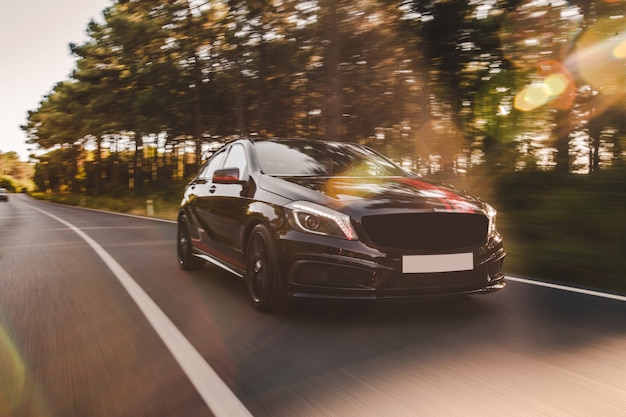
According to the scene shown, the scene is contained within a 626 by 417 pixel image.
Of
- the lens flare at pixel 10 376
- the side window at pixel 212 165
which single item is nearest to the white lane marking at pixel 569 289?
the side window at pixel 212 165

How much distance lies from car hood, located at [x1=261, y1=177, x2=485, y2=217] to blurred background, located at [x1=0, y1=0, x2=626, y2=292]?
2.79 meters

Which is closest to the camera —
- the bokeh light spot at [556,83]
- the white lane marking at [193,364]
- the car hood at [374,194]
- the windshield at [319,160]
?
the white lane marking at [193,364]

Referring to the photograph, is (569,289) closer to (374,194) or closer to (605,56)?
(374,194)

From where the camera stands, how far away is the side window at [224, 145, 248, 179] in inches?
244

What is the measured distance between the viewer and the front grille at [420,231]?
184 inches

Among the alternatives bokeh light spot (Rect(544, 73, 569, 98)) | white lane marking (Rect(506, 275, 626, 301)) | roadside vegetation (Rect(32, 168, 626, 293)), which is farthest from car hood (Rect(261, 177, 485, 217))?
bokeh light spot (Rect(544, 73, 569, 98))

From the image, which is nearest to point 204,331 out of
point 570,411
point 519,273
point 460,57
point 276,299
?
point 276,299

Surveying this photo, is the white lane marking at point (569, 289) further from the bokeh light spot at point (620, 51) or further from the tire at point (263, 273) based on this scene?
the bokeh light spot at point (620, 51)

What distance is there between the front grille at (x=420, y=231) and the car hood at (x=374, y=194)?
62mm

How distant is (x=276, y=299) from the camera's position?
505 cm

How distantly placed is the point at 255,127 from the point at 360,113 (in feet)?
23.3

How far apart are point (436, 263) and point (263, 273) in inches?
57.1

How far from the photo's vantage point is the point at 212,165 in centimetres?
769

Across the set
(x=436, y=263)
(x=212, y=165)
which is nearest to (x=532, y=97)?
(x=212, y=165)
